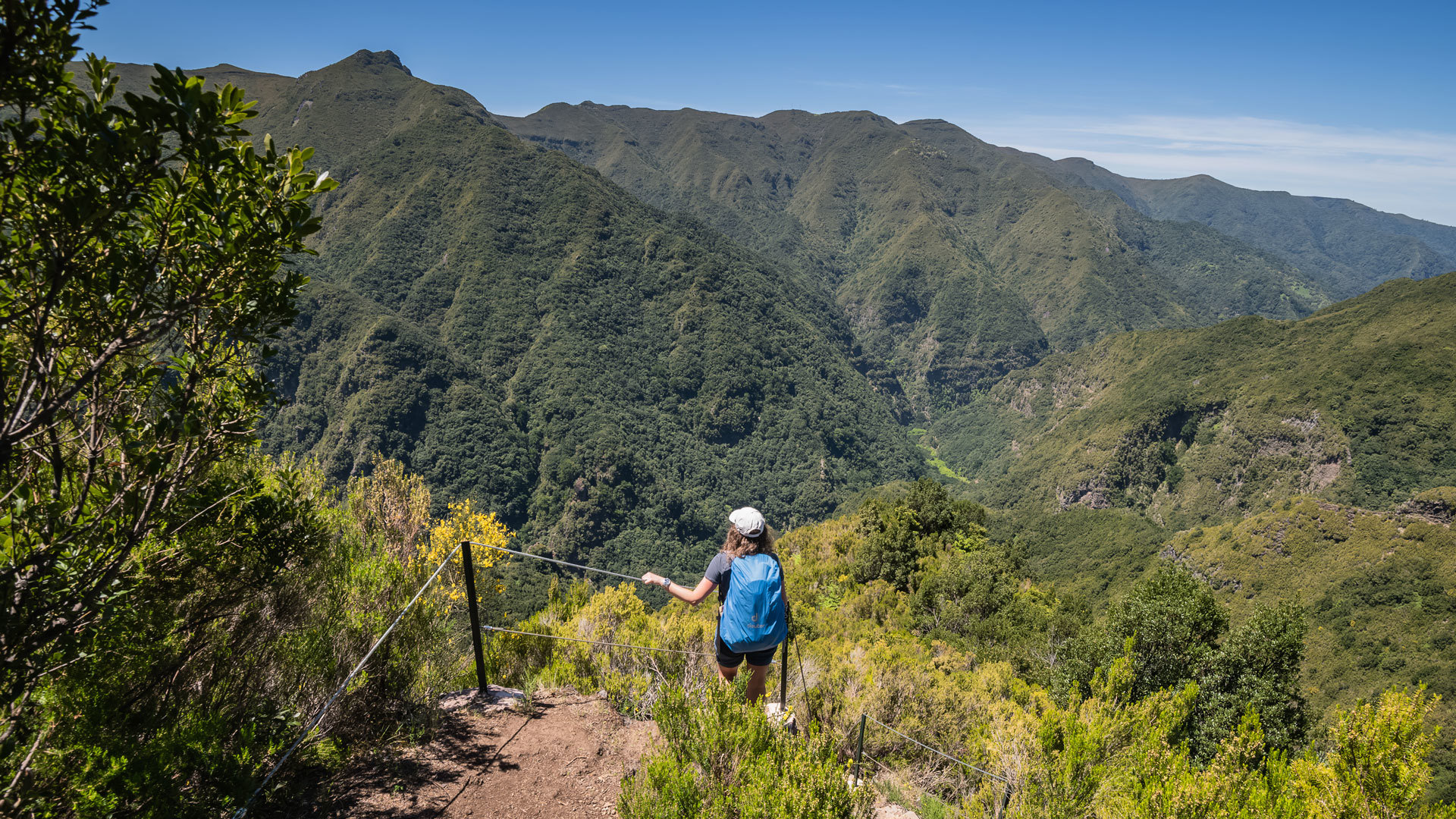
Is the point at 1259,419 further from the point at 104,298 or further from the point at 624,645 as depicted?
the point at 104,298

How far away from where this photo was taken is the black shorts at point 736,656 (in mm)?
4535

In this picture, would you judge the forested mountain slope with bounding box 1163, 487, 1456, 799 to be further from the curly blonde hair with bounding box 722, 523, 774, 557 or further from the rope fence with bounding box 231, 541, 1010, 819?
the curly blonde hair with bounding box 722, 523, 774, 557

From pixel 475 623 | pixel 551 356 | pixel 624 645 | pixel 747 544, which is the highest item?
pixel 747 544

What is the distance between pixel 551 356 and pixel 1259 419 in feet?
417

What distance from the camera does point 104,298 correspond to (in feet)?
9.71

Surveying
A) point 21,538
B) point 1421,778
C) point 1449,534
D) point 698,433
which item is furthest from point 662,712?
point 698,433

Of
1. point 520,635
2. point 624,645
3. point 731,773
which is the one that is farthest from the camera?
point 520,635

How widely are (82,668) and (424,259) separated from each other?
16031 cm

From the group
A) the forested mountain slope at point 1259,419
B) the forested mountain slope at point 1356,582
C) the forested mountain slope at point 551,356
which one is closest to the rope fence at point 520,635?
the forested mountain slope at point 1356,582

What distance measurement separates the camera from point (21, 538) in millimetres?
2492

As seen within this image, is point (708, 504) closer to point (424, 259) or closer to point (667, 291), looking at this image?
point (667, 291)

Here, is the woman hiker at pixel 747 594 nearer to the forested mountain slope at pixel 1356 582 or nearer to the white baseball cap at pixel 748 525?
the white baseball cap at pixel 748 525

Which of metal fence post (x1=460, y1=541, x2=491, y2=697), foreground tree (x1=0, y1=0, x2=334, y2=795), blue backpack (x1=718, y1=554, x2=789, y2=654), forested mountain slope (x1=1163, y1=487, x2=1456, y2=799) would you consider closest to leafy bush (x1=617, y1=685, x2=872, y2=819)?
blue backpack (x1=718, y1=554, x2=789, y2=654)

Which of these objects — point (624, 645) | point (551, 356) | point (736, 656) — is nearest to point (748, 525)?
point (736, 656)
